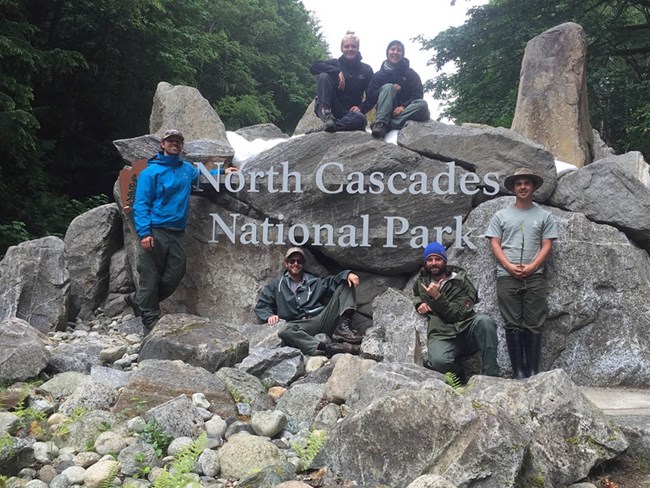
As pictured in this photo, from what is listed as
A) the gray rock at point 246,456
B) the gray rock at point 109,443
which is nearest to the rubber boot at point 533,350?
the gray rock at point 246,456

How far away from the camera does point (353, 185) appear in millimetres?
7027

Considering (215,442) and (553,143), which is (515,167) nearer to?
(553,143)

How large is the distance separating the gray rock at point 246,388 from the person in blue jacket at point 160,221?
2.35m

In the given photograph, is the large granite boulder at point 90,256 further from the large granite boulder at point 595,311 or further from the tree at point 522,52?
the tree at point 522,52

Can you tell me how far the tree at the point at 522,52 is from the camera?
15062 millimetres

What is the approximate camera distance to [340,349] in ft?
19.8

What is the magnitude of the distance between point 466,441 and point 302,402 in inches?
59.6

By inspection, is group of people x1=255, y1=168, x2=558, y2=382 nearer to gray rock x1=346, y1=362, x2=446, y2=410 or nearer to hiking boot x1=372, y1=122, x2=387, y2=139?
gray rock x1=346, y1=362, x2=446, y2=410

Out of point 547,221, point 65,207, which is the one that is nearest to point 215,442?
point 547,221

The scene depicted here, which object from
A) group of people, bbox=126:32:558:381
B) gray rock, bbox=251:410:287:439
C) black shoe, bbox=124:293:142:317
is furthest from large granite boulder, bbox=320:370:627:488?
black shoe, bbox=124:293:142:317

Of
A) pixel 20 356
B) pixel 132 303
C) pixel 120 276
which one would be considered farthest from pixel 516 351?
pixel 120 276

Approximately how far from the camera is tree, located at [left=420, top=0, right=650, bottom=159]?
593 inches

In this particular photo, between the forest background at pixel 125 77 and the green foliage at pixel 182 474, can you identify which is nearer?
the green foliage at pixel 182 474

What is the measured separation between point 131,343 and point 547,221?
427 cm
